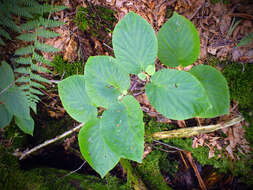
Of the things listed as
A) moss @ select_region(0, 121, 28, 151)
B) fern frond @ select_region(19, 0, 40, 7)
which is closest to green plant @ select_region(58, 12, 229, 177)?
fern frond @ select_region(19, 0, 40, 7)

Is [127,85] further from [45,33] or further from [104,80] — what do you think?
[45,33]

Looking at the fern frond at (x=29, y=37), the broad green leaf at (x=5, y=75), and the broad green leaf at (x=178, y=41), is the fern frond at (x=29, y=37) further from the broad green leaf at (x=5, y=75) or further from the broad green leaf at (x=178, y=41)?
the broad green leaf at (x=178, y=41)

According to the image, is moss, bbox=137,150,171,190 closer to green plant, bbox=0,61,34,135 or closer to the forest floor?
the forest floor

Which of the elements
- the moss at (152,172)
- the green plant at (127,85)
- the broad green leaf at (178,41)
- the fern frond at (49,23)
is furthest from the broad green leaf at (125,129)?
the fern frond at (49,23)

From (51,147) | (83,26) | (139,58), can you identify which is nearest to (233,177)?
(139,58)

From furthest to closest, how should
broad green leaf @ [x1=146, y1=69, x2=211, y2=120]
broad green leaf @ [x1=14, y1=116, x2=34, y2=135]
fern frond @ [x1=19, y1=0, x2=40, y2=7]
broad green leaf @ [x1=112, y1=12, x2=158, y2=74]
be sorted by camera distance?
1. broad green leaf @ [x1=14, y1=116, x2=34, y2=135]
2. fern frond @ [x1=19, y1=0, x2=40, y2=7]
3. broad green leaf @ [x1=112, y1=12, x2=158, y2=74]
4. broad green leaf @ [x1=146, y1=69, x2=211, y2=120]

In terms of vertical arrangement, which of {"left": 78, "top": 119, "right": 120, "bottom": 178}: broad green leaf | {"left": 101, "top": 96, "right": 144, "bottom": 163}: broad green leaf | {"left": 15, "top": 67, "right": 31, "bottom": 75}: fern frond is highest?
{"left": 15, "top": 67, "right": 31, "bottom": 75}: fern frond

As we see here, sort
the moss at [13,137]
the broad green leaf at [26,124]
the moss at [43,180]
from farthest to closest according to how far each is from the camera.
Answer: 1. the moss at [13,137]
2. the broad green leaf at [26,124]
3. the moss at [43,180]
